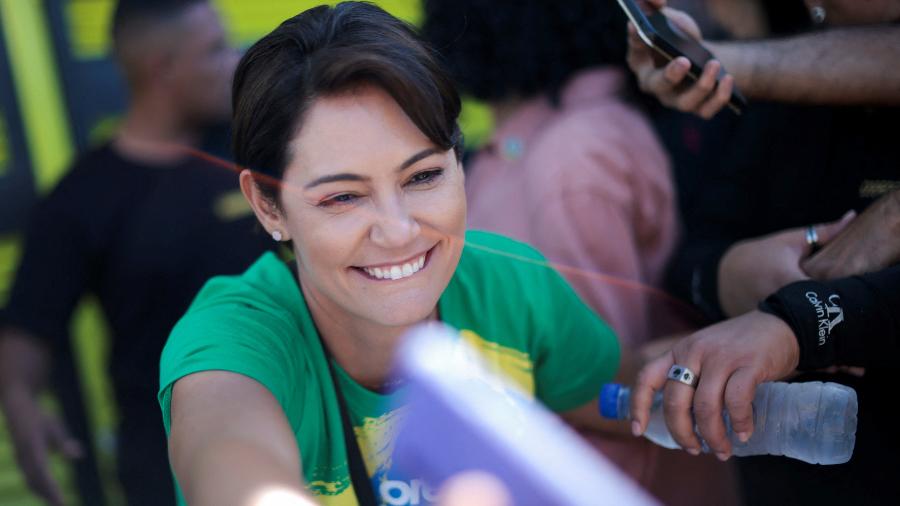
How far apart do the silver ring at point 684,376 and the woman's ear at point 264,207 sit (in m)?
0.75

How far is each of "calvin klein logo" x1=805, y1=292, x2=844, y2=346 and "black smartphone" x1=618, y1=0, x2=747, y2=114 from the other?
1.61 ft

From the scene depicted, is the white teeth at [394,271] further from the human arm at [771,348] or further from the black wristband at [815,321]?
the black wristband at [815,321]

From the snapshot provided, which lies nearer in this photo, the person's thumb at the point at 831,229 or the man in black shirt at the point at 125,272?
the person's thumb at the point at 831,229

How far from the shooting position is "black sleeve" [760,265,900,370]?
5.16 ft

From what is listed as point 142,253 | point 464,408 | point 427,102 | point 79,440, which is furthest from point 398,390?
point 79,440

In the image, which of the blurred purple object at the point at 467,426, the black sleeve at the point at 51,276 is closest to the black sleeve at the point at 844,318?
the blurred purple object at the point at 467,426

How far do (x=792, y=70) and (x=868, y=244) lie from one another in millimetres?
429

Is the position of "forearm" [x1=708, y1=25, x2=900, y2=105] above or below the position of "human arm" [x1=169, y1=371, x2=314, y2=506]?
above

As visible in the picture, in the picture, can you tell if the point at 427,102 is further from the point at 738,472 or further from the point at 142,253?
the point at 142,253

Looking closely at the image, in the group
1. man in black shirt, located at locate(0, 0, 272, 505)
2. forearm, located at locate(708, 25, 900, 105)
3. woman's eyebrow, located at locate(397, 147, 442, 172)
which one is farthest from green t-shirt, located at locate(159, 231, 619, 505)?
man in black shirt, located at locate(0, 0, 272, 505)

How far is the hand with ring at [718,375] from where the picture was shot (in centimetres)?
153

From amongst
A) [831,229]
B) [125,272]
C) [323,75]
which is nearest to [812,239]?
[831,229]

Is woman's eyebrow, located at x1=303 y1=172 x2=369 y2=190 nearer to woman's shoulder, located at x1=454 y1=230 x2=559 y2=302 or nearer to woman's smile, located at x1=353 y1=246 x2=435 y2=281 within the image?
woman's smile, located at x1=353 y1=246 x2=435 y2=281

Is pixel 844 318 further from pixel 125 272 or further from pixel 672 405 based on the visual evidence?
pixel 125 272
